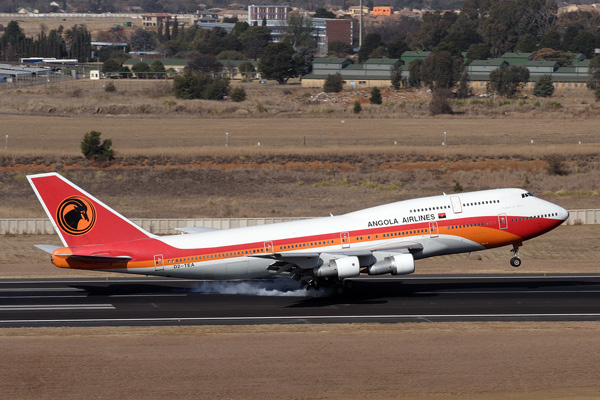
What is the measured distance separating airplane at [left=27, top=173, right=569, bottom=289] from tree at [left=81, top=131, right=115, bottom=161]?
5790 centimetres

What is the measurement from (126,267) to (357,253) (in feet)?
39.7

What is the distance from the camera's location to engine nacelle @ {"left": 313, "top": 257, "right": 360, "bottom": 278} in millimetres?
41844

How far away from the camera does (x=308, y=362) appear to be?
33.5 m

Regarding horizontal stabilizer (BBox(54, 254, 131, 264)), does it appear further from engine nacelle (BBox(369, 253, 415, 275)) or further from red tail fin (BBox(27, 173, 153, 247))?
engine nacelle (BBox(369, 253, 415, 275))

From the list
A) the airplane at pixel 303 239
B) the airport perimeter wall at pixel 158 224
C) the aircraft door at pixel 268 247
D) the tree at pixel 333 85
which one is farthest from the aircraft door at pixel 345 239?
the tree at pixel 333 85

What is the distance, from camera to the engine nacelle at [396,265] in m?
42.2

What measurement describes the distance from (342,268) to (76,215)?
1397cm

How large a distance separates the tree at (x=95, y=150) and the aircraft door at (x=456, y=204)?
62673mm

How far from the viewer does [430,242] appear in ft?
148

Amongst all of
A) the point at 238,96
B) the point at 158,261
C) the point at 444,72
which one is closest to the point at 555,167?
the point at 158,261

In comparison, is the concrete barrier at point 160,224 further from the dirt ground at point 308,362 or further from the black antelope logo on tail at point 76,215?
the dirt ground at point 308,362

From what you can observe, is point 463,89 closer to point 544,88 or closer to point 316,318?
point 544,88

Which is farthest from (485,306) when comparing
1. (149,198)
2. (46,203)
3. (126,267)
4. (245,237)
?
(149,198)

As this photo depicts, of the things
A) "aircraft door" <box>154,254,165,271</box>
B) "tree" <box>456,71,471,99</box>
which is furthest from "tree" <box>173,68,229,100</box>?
"aircraft door" <box>154,254,165,271</box>
